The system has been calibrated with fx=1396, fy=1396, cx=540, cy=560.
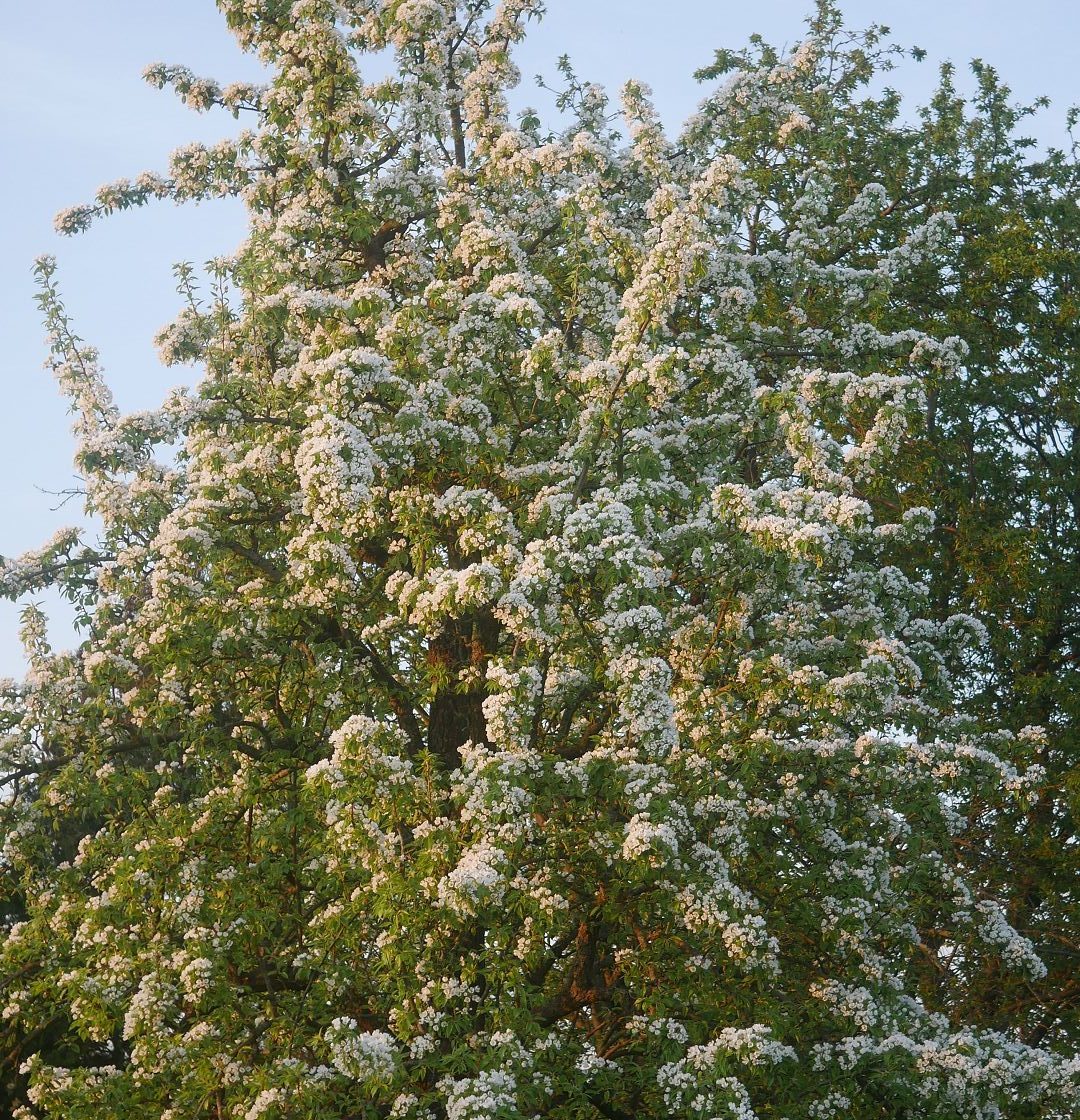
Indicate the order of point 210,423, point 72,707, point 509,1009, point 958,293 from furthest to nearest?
point 958,293 → point 210,423 → point 72,707 → point 509,1009

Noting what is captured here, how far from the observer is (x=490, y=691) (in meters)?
11.7

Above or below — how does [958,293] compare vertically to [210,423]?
above

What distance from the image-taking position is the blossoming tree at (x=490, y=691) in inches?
444

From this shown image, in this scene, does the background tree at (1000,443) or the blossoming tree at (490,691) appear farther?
the background tree at (1000,443)

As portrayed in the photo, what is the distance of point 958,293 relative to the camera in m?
22.0

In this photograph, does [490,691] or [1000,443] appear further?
[1000,443]

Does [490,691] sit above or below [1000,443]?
below

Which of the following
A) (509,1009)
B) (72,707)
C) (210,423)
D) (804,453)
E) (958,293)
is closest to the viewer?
(509,1009)

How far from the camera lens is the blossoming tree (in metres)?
11.3

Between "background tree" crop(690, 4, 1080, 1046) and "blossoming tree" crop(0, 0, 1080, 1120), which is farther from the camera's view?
"background tree" crop(690, 4, 1080, 1046)

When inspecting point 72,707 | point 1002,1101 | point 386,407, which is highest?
point 386,407

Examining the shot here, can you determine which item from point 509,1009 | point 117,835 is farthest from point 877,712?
point 117,835

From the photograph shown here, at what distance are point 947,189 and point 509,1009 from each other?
1686 cm

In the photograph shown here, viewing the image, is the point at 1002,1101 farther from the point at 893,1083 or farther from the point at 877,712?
the point at 877,712
